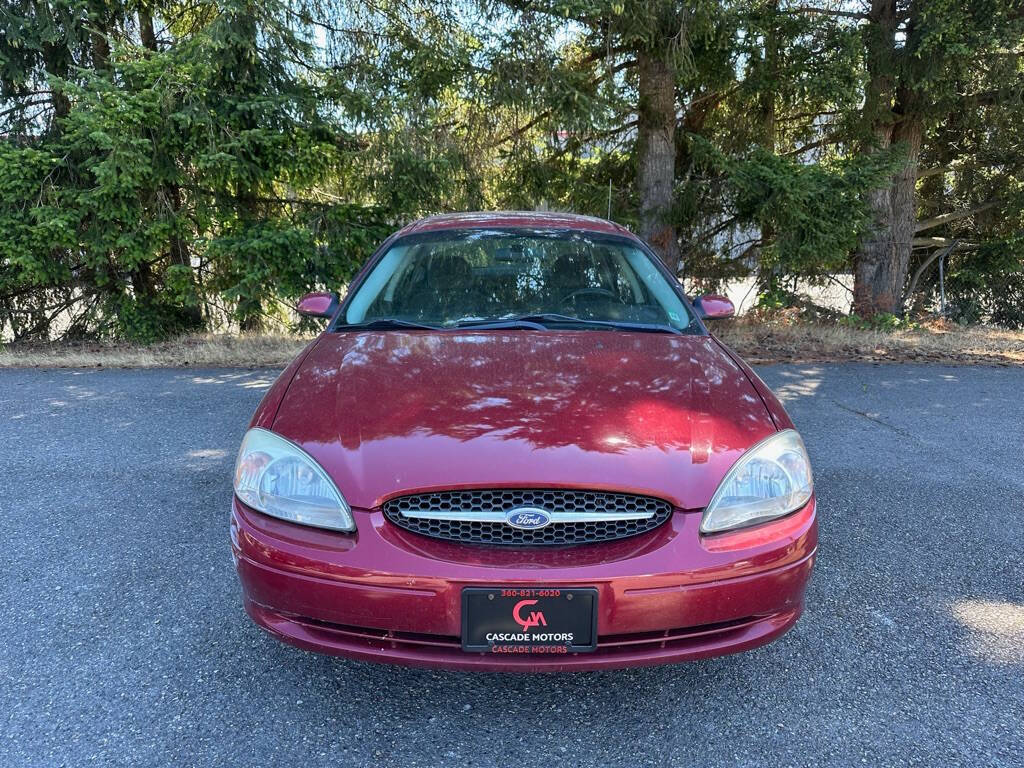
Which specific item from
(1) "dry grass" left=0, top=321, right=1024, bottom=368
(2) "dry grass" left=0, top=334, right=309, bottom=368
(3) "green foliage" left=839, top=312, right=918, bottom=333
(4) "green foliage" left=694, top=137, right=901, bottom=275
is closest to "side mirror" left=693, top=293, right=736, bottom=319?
(1) "dry grass" left=0, top=321, right=1024, bottom=368

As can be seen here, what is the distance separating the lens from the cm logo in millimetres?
1789

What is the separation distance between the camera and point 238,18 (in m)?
7.01

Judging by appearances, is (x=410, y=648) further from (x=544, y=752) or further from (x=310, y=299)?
(x=310, y=299)

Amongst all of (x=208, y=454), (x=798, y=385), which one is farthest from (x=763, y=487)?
(x=798, y=385)

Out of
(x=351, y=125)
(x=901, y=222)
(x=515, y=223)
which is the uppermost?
(x=351, y=125)

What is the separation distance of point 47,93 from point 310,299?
7477 mm

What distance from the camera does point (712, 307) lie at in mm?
3309

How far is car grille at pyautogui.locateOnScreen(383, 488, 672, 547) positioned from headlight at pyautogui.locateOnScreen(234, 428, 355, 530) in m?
0.16

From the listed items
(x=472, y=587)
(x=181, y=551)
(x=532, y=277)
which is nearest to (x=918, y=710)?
(x=472, y=587)

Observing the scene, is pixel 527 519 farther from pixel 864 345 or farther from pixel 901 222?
pixel 901 222

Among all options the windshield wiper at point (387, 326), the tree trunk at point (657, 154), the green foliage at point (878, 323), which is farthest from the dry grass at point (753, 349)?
the windshield wiper at point (387, 326)

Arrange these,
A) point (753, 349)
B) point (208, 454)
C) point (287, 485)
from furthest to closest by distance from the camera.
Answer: point (753, 349)
point (208, 454)
point (287, 485)

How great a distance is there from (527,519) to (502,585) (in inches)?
7.6

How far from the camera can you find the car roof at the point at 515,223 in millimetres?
3635
